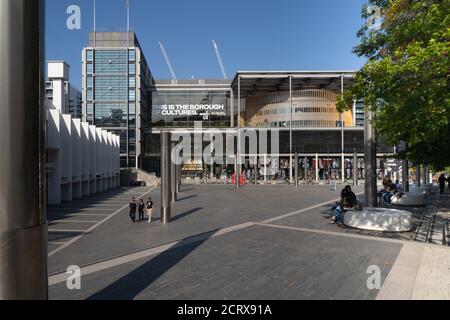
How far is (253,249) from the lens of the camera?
31.7 feet

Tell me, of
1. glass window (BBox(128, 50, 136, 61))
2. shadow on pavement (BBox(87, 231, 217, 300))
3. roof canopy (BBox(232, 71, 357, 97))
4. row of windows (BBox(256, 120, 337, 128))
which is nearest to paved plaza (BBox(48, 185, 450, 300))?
shadow on pavement (BBox(87, 231, 217, 300))

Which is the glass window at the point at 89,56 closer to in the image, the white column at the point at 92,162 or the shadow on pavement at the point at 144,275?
the white column at the point at 92,162

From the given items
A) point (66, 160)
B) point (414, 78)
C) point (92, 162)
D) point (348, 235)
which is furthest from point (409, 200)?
point (92, 162)

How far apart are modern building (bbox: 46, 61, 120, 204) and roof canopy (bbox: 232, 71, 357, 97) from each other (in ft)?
73.1

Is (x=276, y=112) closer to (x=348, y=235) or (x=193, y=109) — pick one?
(x=193, y=109)

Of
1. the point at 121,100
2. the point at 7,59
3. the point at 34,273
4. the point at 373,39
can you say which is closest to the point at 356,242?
the point at 373,39

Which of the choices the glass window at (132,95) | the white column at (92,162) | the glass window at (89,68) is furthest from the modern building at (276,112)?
the white column at (92,162)

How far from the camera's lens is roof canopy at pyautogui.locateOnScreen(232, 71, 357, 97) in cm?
5022

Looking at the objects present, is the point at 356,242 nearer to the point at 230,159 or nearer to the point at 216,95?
the point at 230,159

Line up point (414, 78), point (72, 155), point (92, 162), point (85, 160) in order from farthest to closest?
point (92, 162) < point (85, 160) < point (72, 155) < point (414, 78)

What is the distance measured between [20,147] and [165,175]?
12.0 m

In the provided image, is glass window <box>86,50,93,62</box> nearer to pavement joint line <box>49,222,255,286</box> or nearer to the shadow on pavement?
pavement joint line <box>49,222,255,286</box>

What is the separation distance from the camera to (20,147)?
305 centimetres

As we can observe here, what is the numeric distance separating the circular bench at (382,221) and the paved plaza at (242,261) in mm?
482
